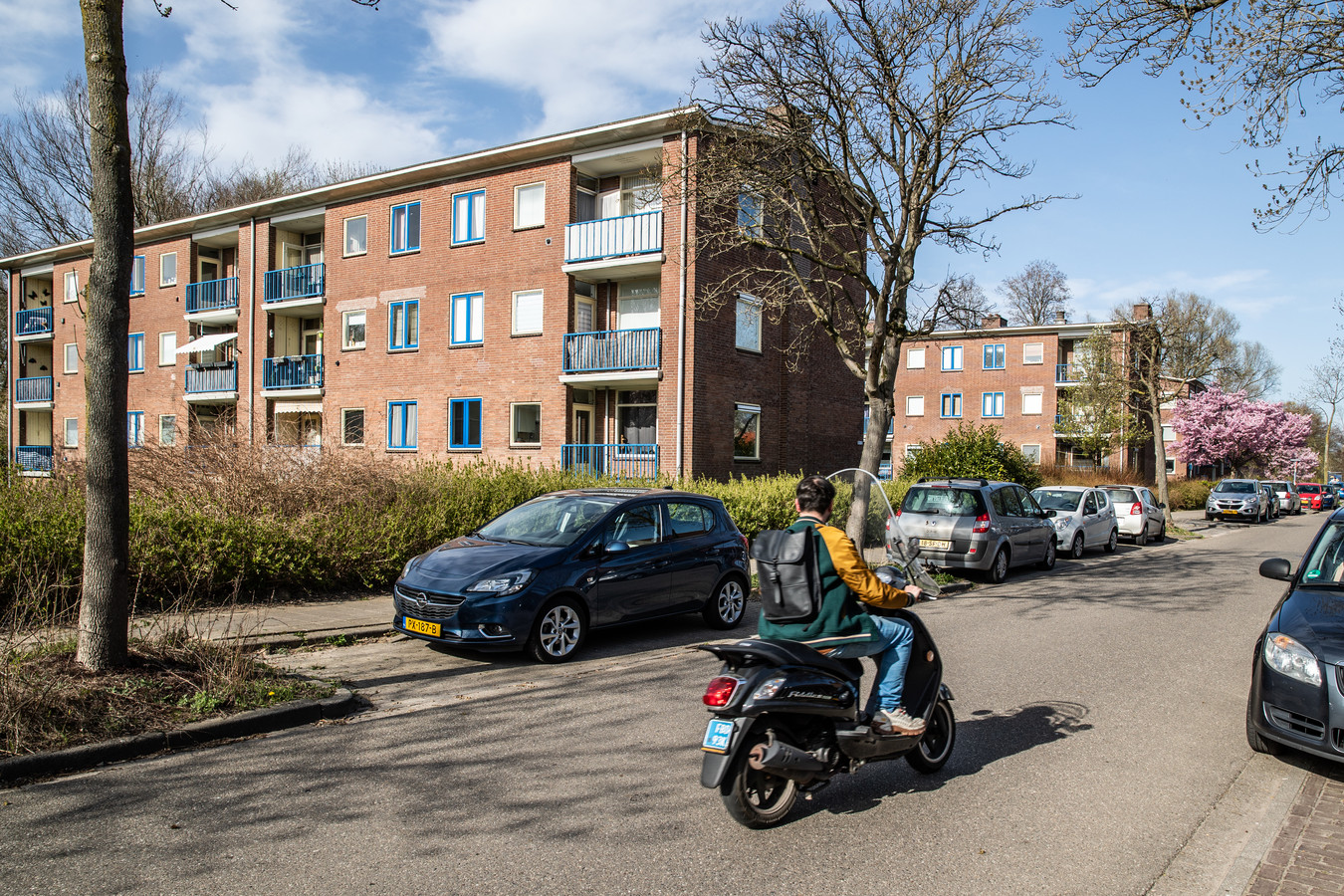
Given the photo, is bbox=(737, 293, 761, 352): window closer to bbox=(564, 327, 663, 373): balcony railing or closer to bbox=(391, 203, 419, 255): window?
bbox=(564, 327, 663, 373): balcony railing

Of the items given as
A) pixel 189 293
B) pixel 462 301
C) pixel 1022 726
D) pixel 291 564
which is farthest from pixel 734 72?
pixel 189 293

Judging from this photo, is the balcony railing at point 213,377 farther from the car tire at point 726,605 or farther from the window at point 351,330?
the car tire at point 726,605

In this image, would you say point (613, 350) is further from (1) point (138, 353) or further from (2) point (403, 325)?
(1) point (138, 353)

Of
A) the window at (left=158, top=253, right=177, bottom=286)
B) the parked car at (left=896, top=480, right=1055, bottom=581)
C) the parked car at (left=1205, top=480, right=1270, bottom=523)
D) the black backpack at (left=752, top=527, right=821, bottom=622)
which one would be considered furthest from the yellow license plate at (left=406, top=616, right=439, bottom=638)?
the parked car at (left=1205, top=480, right=1270, bottom=523)

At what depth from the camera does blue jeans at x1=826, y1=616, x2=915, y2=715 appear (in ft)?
14.9

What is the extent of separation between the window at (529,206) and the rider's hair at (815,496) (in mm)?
20782

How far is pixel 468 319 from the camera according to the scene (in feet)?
82.3

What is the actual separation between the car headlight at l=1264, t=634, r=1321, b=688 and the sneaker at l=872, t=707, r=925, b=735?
223cm

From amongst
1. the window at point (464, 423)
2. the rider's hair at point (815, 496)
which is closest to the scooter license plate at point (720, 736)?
the rider's hair at point (815, 496)

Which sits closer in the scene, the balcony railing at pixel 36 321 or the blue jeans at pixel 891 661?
the blue jeans at pixel 891 661

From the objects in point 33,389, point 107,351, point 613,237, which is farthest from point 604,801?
point 33,389

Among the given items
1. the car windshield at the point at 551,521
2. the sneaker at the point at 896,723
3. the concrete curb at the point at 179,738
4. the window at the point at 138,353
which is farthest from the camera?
the window at the point at 138,353

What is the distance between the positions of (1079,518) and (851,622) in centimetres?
1626

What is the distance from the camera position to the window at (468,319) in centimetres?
2483
